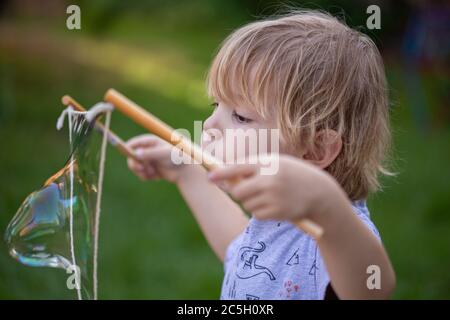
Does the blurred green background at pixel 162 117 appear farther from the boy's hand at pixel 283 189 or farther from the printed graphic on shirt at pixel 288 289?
the boy's hand at pixel 283 189

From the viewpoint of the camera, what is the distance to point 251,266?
1385 mm

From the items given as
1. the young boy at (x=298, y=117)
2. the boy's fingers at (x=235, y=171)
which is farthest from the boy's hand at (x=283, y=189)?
the young boy at (x=298, y=117)

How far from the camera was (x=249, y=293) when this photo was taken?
1.36m

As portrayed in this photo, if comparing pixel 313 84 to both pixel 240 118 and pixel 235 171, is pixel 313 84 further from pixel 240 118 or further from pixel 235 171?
pixel 235 171

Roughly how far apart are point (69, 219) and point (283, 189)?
0.61m

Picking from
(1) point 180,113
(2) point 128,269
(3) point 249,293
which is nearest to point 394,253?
(2) point 128,269

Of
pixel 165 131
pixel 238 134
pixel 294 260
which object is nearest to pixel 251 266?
pixel 294 260

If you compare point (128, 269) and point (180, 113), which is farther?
point (180, 113)

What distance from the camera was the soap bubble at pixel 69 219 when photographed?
139 centimetres

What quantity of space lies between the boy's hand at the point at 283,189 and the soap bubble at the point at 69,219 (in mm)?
461

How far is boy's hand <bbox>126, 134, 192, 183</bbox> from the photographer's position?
4.83ft

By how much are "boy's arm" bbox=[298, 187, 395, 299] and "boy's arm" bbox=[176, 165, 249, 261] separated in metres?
0.51
